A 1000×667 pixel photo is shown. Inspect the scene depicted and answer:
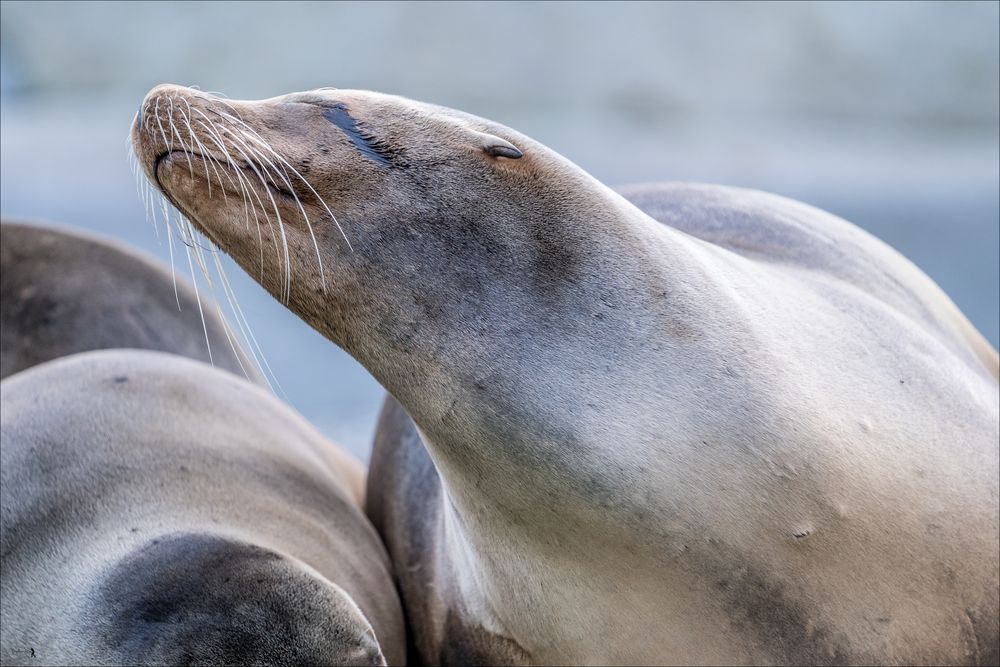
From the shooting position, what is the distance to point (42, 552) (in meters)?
2.69

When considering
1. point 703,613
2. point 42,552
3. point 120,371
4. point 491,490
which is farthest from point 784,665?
point 120,371

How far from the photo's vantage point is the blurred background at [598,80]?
29.7 feet

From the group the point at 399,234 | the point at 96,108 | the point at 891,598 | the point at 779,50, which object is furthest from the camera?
the point at 96,108

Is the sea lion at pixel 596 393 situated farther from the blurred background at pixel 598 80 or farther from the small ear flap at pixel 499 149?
the blurred background at pixel 598 80

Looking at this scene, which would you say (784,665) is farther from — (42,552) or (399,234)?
(42,552)

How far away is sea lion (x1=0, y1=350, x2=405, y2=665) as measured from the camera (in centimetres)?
234

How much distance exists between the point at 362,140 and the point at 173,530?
3.11ft

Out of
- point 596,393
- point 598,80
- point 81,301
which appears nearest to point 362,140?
point 596,393

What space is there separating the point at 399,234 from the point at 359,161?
0.15 m

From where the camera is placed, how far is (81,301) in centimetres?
393

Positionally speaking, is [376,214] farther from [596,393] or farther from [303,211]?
[596,393]

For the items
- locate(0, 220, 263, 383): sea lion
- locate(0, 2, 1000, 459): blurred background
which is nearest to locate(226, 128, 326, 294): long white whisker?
locate(0, 220, 263, 383): sea lion

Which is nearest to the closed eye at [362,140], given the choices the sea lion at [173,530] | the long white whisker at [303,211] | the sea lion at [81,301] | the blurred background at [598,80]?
the long white whisker at [303,211]

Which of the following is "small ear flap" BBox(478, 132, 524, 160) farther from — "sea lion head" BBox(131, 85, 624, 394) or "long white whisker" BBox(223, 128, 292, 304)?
"long white whisker" BBox(223, 128, 292, 304)
